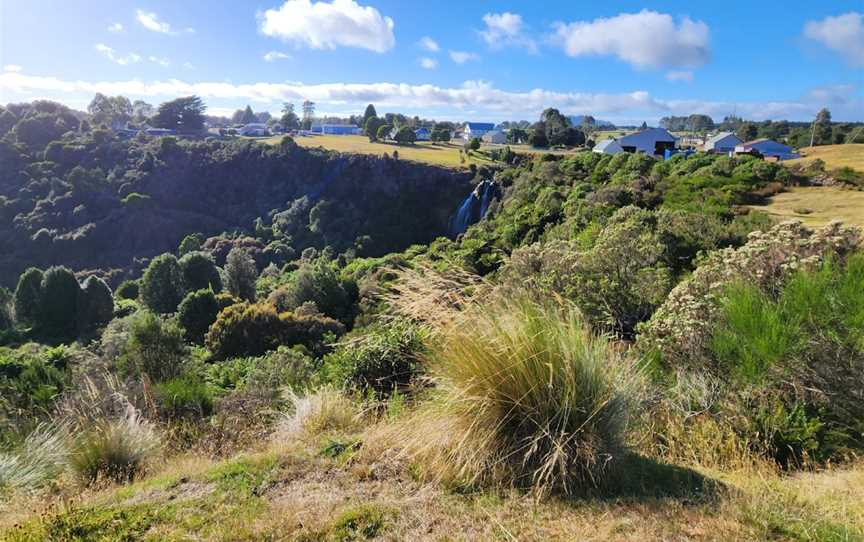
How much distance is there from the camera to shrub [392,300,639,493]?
2676 millimetres

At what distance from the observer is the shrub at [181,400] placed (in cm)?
513

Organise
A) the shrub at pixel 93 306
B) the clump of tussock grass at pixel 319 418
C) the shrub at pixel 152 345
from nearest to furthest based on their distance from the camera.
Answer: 1. the clump of tussock grass at pixel 319 418
2. the shrub at pixel 152 345
3. the shrub at pixel 93 306

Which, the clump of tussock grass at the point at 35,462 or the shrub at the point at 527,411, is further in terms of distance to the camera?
the clump of tussock grass at the point at 35,462

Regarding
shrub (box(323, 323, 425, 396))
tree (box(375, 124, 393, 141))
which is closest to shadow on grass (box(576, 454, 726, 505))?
shrub (box(323, 323, 425, 396))

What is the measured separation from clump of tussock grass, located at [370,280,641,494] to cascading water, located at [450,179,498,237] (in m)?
34.3

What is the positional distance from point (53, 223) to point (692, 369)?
6508cm

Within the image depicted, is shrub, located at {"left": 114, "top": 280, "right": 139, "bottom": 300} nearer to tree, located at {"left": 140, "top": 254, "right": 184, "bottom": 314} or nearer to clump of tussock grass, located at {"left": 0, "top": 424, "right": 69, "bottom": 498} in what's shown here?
tree, located at {"left": 140, "top": 254, "right": 184, "bottom": 314}

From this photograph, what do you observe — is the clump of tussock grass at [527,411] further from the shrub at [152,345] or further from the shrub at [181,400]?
the shrub at [152,345]

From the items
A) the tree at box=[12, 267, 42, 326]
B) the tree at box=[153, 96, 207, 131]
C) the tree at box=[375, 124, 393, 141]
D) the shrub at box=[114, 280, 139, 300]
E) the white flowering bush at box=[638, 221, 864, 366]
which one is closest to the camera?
the white flowering bush at box=[638, 221, 864, 366]

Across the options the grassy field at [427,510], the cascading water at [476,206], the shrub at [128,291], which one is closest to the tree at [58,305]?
the shrub at [128,291]

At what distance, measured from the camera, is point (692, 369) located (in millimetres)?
4301

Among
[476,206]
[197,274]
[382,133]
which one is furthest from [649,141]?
[382,133]

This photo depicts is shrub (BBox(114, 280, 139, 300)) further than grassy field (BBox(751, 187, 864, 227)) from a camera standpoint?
Yes

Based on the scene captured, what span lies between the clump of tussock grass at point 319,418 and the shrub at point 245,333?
1523cm
